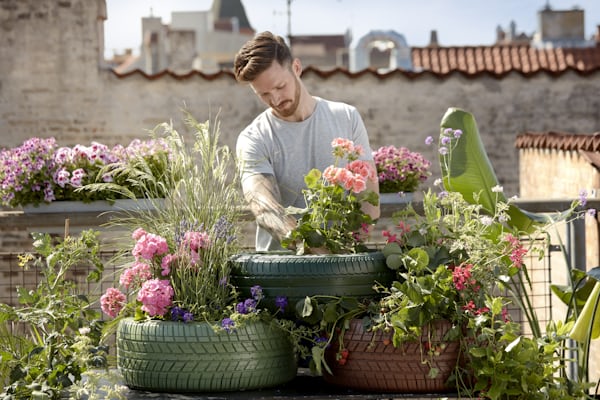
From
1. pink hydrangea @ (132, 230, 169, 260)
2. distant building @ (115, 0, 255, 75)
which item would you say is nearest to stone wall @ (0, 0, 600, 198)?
pink hydrangea @ (132, 230, 169, 260)

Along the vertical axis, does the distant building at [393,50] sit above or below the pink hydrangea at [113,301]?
above

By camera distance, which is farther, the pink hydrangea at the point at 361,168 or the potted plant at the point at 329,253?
the pink hydrangea at the point at 361,168

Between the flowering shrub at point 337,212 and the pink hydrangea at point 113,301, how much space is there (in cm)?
46

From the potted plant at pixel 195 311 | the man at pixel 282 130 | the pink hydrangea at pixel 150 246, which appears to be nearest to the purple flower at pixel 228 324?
the potted plant at pixel 195 311

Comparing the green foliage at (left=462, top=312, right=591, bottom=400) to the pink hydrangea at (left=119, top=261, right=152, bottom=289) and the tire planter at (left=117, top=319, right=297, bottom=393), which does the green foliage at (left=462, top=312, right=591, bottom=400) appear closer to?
the tire planter at (left=117, top=319, right=297, bottom=393)

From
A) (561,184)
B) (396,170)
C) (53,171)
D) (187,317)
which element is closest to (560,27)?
(561,184)

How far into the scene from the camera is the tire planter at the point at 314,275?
8.91ft

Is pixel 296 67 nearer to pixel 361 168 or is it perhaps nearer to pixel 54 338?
pixel 361 168

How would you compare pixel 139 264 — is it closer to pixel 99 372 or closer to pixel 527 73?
pixel 99 372

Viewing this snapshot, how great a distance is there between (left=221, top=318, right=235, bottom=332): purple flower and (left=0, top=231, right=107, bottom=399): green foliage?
0.36m

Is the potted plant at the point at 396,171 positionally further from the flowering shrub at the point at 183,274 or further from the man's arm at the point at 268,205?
the flowering shrub at the point at 183,274

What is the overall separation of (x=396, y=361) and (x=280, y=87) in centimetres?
105

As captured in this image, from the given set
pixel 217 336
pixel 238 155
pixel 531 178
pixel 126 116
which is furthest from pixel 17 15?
pixel 217 336

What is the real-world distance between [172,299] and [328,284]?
0.40 m
